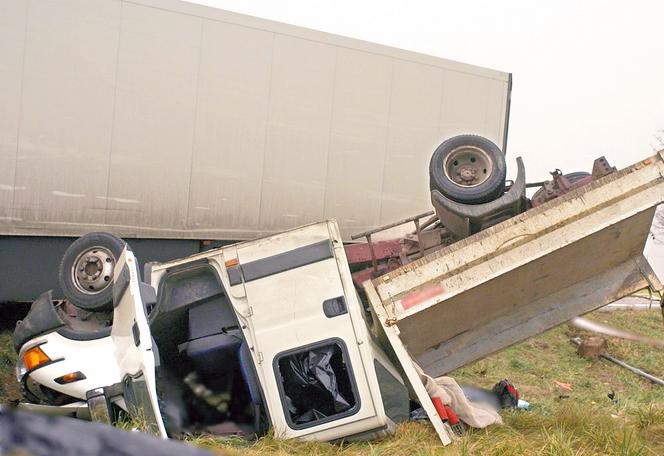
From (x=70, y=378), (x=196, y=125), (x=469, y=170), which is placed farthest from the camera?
(x=196, y=125)

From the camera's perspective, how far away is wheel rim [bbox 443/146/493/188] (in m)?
4.83

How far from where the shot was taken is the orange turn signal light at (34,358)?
4.18m

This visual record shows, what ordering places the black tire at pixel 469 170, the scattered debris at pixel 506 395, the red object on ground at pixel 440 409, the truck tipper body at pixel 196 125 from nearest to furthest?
the red object on ground at pixel 440 409 → the black tire at pixel 469 170 → the scattered debris at pixel 506 395 → the truck tipper body at pixel 196 125

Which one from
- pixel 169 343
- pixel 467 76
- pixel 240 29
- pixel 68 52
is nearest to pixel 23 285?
pixel 68 52

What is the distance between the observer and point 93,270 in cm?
460

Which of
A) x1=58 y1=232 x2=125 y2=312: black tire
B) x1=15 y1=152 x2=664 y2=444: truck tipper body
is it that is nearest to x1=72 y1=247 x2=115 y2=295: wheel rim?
x1=58 y1=232 x2=125 y2=312: black tire

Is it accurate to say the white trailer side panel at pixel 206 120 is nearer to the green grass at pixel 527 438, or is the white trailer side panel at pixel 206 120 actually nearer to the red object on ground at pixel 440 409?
the green grass at pixel 527 438

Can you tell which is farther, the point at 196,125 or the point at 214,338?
the point at 196,125

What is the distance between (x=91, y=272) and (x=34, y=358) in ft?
2.11

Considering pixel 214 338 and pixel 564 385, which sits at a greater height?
pixel 214 338

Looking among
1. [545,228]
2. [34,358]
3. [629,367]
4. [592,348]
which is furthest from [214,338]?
[592,348]

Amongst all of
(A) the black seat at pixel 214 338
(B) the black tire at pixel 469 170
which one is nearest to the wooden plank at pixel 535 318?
(B) the black tire at pixel 469 170

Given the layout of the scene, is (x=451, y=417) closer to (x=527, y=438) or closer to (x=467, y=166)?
(x=527, y=438)

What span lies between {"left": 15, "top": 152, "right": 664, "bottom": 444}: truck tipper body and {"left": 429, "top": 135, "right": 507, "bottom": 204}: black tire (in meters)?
0.37
